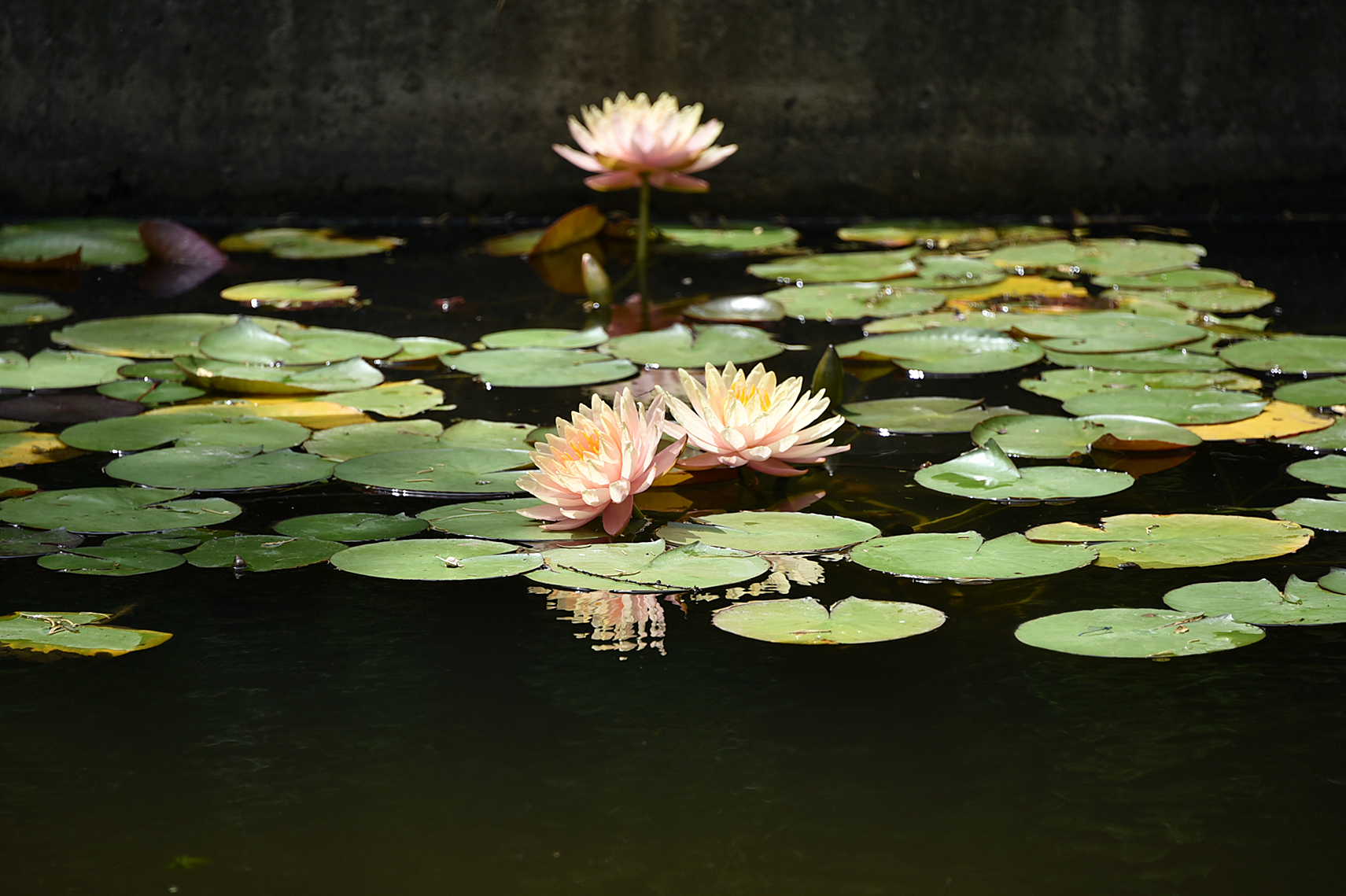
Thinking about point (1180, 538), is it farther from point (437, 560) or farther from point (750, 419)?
point (437, 560)

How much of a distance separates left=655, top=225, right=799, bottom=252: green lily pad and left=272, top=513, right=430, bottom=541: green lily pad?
198 centimetres

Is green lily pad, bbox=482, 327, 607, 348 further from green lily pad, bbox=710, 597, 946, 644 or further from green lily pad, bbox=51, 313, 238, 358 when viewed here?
green lily pad, bbox=710, 597, 946, 644

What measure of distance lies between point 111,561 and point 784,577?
0.69 meters

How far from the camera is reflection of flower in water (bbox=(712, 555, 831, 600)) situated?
131cm

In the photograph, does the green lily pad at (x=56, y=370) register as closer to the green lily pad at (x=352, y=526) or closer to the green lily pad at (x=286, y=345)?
the green lily pad at (x=286, y=345)

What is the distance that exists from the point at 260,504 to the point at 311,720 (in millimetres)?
553

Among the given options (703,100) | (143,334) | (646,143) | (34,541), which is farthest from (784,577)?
(703,100)

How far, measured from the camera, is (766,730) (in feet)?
3.46

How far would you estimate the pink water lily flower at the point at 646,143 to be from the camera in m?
2.86

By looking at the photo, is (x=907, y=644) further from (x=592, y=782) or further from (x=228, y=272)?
(x=228, y=272)

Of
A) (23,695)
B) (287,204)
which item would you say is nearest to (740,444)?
(23,695)

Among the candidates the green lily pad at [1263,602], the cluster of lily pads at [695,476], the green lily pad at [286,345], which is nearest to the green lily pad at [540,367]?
the cluster of lily pads at [695,476]

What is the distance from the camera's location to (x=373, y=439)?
1.79m

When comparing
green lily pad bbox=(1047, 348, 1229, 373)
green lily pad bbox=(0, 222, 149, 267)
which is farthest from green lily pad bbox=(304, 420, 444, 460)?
green lily pad bbox=(0, 222, 149, 267)
